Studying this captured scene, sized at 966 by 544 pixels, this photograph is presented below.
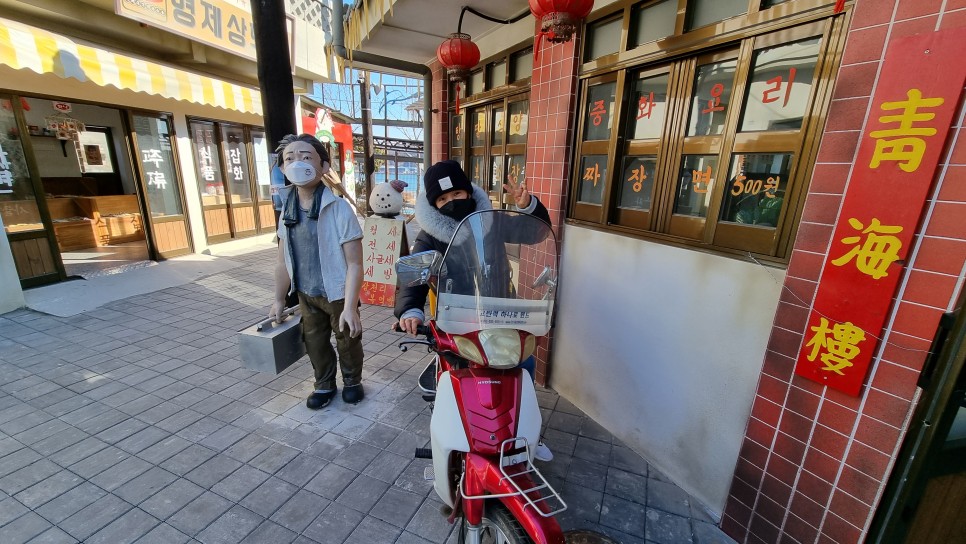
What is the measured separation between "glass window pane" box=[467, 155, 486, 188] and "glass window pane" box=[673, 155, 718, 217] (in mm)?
2823

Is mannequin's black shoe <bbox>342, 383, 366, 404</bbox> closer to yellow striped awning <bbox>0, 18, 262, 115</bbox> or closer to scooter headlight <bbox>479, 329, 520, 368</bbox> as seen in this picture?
scooter headlight <bbox>479, 329, 520, 368</bbox>

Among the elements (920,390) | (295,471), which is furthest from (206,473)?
(920,390)

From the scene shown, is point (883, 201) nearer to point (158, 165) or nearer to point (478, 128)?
point (478, 128)

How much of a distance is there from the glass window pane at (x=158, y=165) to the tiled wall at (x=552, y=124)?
746 centimetres

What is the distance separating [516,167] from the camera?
14.5 ft

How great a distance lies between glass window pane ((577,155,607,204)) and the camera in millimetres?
3117

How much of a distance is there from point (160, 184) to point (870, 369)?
9.92m

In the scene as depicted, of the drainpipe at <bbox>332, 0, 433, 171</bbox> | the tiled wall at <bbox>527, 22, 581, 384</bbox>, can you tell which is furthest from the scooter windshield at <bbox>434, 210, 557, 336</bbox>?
the drainpipe at <bbox>332, 0, 433, 171</bbox>

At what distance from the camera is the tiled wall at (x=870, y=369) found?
57.0 inches

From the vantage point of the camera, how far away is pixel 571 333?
342 centimetres

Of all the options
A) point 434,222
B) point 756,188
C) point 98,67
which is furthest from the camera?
point 98,67

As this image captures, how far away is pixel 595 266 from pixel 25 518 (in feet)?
12.8

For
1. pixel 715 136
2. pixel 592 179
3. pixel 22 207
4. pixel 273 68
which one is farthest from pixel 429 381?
pixel 22 207

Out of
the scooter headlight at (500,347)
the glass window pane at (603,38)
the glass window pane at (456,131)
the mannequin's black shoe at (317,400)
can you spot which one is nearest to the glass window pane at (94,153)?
the glass window pane at (456,131)
